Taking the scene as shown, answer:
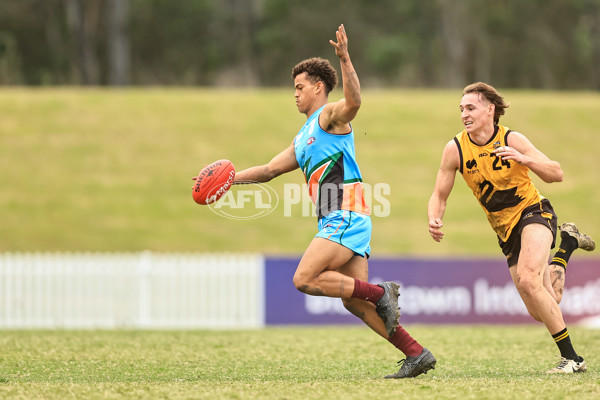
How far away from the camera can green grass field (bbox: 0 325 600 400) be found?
5.59 metres

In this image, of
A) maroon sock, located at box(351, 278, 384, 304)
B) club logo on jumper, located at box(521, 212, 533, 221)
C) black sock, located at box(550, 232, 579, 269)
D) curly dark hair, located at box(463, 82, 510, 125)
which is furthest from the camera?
black sock, located at box(550, 232, 579, 269)

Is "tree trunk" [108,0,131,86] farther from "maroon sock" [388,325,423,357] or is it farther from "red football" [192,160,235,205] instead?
"maroon sock" [388,325,423,357]

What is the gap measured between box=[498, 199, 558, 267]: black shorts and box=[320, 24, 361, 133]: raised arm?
1638 millimetres

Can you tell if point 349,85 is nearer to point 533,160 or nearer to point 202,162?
point 533,160

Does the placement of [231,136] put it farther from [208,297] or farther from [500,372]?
[500,372]

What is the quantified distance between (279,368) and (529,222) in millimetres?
2412

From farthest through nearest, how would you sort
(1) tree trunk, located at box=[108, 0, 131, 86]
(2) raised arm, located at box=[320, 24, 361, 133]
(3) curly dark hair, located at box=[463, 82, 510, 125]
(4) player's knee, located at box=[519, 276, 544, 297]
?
1. (1) tree trunk, located at box=[108, 0, 131, 86]
2. (3) curly dark hair, located at box=[463, 82, 510, 125]
3. (4) player's knee, located at box=[519, 276, 544, 297]
4. (2) raised arm, located at box=[320, 24, 361, 133]

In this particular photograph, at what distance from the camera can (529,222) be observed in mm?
6797

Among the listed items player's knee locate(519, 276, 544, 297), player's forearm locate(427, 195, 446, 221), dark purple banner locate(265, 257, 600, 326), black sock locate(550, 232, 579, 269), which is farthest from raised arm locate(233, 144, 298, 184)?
dark purple banner locate(265, 257, 600, 326)

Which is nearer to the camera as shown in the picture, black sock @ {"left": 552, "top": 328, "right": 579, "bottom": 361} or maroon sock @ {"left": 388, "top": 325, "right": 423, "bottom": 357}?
maroon sock @ {"left": 388, "top": 325, "right": 423, "bottom": 357}

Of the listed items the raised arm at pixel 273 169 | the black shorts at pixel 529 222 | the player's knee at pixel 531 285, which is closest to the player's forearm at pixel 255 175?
the raised arm at pixel 273 169

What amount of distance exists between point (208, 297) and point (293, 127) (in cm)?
1679

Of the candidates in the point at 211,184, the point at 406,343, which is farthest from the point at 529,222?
the point at 211,184

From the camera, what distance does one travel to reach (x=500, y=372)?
272 inches
